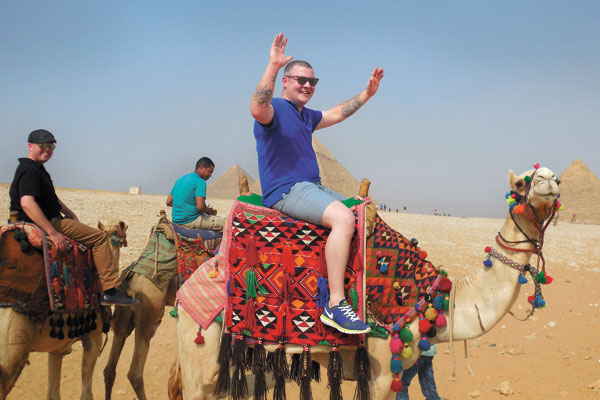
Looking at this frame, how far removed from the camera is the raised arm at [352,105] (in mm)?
3604

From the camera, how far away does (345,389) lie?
5875 millimetres

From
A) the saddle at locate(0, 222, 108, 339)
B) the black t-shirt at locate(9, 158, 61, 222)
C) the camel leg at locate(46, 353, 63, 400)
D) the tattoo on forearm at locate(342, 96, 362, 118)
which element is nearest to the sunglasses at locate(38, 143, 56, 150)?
the black t-shirt at locate(9, 158, 61, 222)

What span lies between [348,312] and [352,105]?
1787 millimetres

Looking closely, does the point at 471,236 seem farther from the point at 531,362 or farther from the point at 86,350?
the point at 86,350

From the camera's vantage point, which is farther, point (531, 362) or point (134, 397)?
point (531, 362)

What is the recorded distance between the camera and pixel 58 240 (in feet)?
12.7

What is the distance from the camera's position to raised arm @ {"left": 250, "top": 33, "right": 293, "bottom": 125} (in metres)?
2.59

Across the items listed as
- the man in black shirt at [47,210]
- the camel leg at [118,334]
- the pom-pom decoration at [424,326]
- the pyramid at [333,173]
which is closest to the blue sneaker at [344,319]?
the pom-pom decoration at [424,326]

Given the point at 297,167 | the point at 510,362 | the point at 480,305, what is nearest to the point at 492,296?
the point at 480,305

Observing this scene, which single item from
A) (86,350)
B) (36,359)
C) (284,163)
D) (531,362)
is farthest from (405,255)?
(36,359)

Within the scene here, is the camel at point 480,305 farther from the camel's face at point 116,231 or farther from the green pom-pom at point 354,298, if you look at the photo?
the camel's face at point 116,231

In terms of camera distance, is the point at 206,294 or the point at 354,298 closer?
the point at 354,298

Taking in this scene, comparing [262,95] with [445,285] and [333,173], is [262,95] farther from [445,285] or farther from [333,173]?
[333,173]

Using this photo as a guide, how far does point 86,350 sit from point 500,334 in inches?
275
